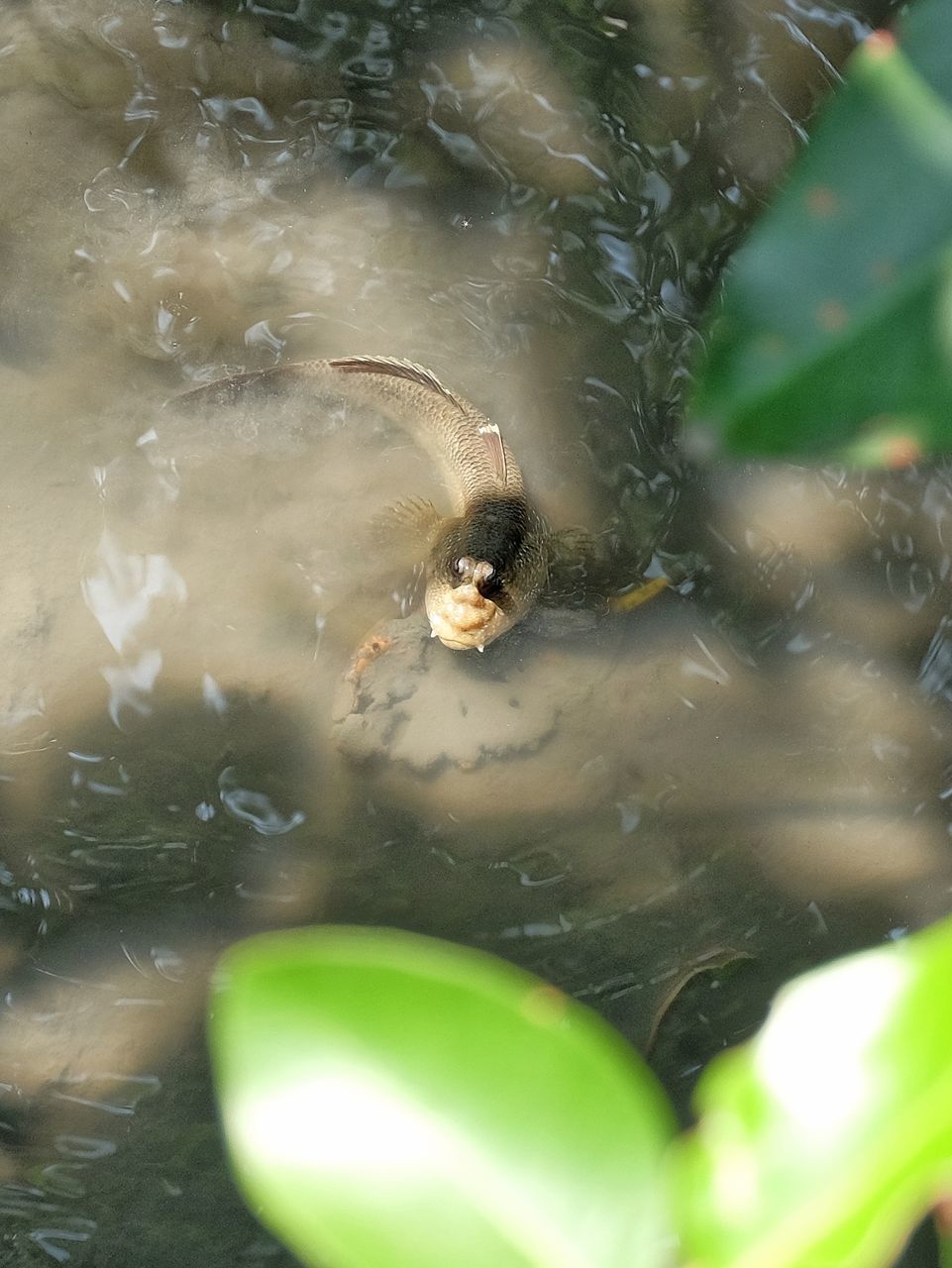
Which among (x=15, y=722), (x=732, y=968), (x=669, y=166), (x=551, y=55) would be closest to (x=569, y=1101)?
(x=732, y=968)

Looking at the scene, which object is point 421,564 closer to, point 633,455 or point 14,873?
point 633,455

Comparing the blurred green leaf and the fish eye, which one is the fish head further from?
the blurred green leaf

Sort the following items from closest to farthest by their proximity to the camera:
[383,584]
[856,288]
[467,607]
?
[856,288] → [467,607] → [383,584]

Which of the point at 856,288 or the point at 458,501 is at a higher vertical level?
the point at 856,288

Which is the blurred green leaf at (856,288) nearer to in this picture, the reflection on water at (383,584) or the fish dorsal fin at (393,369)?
the reflection on water at (383,584)

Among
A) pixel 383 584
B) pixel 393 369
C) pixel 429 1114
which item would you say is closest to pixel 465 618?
pixel 383 584

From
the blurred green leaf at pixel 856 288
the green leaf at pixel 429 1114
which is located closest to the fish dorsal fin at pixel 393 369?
the blurred green leaf at pixel 856 288

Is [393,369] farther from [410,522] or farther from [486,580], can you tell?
[486,580]
